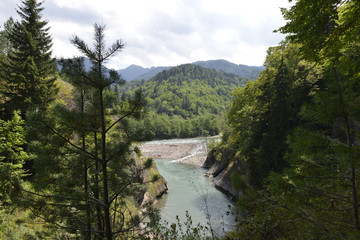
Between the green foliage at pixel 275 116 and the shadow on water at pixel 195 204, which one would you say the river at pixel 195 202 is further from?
the green foliage at pixel 275 116

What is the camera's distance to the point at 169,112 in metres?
145

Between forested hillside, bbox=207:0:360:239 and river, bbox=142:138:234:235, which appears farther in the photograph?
river, bbox=142:138:234:235

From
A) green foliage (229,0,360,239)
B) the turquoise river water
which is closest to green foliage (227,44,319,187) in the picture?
the turquoise river water

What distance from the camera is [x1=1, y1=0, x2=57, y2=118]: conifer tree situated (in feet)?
47.4

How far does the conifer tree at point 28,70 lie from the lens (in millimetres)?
14445

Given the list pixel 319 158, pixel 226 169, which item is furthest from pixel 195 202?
pixel 319 158

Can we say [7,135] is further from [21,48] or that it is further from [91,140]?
[21,48]

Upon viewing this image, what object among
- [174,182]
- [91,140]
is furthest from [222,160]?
[91,140]

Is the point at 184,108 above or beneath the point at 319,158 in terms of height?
above

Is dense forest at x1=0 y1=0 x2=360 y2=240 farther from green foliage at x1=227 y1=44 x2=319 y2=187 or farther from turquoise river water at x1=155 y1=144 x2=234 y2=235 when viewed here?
turquoise river water at x1=155 y1=144 x2=234 y2=235

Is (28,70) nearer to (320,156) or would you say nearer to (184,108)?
(320,156)

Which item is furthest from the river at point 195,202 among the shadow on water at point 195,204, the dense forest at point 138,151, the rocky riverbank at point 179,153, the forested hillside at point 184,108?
the forested hillside at point 184,108

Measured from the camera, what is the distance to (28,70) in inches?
579

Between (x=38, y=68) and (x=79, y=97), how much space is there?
14.2 m
